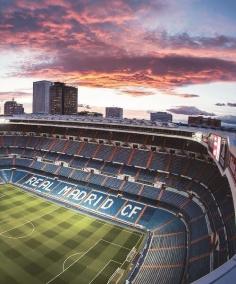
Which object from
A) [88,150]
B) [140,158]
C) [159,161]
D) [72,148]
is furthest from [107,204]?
[72,148]

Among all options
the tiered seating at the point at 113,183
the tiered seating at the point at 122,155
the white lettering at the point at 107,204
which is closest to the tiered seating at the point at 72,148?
the tiered seating at the point at 122,155

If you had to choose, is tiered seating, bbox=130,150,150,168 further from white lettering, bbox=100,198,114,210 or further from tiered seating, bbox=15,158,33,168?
tiered seating, bbox=15,158,33,168

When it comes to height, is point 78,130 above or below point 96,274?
above

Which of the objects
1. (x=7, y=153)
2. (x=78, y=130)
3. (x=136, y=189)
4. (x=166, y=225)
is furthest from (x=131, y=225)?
(x=7, y=153)

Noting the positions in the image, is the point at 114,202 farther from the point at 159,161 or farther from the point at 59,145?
the point at 59,145

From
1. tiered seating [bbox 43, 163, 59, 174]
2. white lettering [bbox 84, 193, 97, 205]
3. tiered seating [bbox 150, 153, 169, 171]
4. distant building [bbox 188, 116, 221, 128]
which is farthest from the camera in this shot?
tiered seating [bbox 43, 163, 59, 174]

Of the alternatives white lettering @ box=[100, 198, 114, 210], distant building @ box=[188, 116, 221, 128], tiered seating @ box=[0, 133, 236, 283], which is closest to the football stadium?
white lettering @ box=[100, 198, 114, 210]

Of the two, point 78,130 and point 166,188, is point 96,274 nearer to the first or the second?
point 166,188
